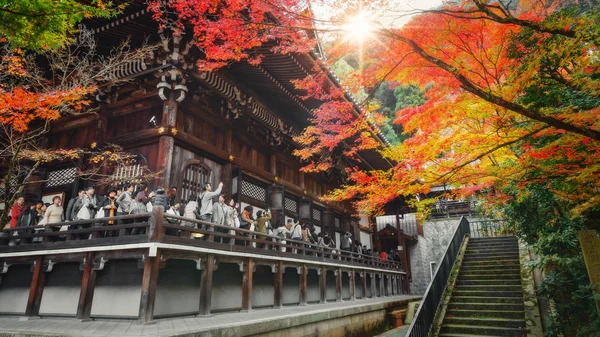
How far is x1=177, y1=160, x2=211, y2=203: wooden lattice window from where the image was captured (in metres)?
9.89

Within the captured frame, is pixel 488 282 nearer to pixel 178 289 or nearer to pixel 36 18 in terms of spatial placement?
pixel 178 289

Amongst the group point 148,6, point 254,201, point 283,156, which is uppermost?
point 148,6

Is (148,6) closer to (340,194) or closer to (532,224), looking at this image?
(532,224)

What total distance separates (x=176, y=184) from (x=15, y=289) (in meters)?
4.57

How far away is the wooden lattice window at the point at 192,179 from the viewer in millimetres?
9890

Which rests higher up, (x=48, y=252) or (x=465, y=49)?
(x=465, y=49)

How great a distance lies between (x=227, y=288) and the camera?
29.5 feet

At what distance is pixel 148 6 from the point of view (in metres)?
8.16

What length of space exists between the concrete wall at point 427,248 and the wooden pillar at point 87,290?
23527mm

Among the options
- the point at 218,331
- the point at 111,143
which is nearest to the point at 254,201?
the point at 111,143

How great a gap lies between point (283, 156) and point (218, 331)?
9.73m

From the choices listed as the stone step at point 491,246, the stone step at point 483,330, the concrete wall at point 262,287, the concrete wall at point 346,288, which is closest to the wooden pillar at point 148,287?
the concrete wall at point 262,287

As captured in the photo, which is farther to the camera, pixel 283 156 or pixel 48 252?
pixel 283 156

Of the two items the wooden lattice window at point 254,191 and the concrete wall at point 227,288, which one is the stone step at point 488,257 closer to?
the wooden lattice window at point 254,191
